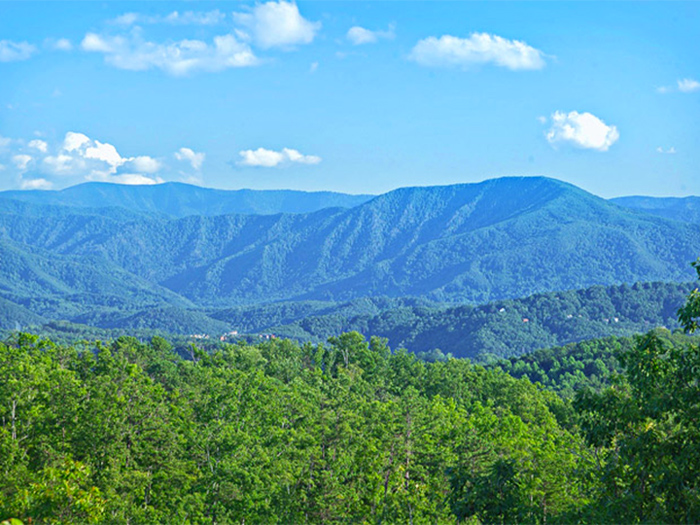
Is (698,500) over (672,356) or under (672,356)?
under

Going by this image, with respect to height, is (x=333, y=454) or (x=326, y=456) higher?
(x=333, y=454)

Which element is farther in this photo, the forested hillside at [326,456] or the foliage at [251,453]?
the foliage at [251,453]

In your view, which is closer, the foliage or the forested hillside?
the forested hillside

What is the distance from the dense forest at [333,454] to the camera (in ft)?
67.1

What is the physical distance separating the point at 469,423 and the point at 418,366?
39.5 meters

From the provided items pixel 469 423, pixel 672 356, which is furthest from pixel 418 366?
pixel 672 356

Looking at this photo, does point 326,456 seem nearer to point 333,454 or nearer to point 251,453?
point 333,454

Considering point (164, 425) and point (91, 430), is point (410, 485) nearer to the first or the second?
point (164, 425)

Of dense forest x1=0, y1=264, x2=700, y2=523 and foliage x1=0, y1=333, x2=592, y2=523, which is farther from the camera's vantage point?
foliage x1=0, y1=333, x2=592, y2=523

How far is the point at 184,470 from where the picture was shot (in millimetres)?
39688

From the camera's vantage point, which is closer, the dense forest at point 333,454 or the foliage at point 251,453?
the dense forest at point 333,454

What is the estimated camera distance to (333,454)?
136 feet

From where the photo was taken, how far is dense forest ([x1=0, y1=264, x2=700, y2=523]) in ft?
67.1

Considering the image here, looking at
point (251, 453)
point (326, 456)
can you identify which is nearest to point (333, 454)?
point (326, 456)
